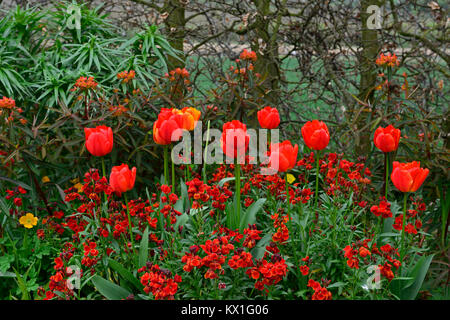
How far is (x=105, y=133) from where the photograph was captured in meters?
1.93

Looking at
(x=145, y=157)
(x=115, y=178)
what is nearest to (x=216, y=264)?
(x=115, y=178)

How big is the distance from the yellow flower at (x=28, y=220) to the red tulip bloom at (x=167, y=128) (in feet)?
2.66

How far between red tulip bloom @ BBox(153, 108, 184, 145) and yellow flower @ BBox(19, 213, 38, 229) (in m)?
0.81

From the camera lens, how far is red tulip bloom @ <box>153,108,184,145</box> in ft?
6.44

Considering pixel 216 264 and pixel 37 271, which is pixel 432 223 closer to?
pixel 216 264

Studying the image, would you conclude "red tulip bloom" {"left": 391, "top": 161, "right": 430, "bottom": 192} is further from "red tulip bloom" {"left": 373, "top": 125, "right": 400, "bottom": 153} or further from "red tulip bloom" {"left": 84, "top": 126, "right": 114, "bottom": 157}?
"red tulip bloom" {"left": 84, "top": 126, "right": 114, "bottom": 157}

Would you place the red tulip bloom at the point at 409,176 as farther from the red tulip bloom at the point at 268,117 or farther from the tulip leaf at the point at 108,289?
the tulip leaf at the point at 108,289

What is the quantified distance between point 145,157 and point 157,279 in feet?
4.13

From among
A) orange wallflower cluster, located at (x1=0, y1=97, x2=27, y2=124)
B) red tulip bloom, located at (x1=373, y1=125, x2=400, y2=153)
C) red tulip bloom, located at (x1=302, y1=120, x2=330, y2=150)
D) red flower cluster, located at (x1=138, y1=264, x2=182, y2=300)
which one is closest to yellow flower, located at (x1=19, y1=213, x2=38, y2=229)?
orange wallflower cluster, located at (x1=0, y1=97, x2=27, y2=124)

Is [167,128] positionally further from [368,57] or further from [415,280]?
[368,57]

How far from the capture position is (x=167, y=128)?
1965 mm

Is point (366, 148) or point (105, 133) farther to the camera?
point (366, 148)

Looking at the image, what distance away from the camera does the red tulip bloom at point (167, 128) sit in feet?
6.44

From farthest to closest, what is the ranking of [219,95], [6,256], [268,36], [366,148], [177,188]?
[268,36] < [366,148] < [219,95] < [177,188] < [6,256]
